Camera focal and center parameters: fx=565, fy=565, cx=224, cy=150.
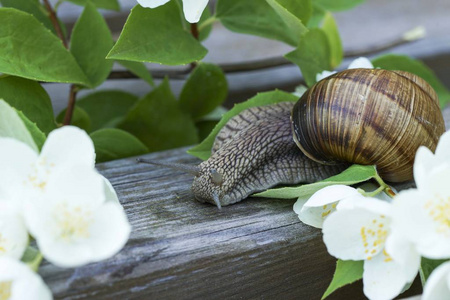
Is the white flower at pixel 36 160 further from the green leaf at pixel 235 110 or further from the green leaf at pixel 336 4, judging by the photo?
the green leaf at pixel 336 4

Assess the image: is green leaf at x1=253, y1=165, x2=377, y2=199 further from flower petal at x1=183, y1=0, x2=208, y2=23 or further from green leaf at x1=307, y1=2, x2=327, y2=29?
green leaf at x1=307, y1=2, x2=327, y2=29

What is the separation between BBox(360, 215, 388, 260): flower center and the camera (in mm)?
593

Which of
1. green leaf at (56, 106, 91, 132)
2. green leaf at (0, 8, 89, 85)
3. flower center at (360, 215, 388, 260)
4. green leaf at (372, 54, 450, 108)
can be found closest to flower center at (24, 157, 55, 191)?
green leaf at (0, 8, 89, 85)

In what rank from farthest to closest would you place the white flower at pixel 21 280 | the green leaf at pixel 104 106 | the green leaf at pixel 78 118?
the green leaf at pixel 104 106 → the green leaf at pixel 78 118 → the white flower at pixel 21 280

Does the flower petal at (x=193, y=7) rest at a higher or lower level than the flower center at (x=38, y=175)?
higher

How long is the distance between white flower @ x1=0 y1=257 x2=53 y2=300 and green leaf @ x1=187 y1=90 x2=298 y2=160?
0.43 m

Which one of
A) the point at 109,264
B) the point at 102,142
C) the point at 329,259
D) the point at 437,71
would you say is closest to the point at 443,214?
the point at 329,259

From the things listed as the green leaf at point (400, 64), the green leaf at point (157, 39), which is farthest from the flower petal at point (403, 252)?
the green leaf at point (400, 64)

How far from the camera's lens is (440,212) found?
1.75ft

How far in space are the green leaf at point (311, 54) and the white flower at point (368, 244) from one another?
37cm

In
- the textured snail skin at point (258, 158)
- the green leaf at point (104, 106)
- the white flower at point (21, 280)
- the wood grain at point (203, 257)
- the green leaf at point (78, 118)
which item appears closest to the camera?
the white flower at point (21, 280)

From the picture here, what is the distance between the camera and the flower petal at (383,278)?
0.58 meters

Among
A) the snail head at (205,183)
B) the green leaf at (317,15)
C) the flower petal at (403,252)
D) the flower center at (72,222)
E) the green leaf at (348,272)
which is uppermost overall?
the green leaf at (317,15)

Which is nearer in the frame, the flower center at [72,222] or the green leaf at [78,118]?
the flower center at [72,222]
